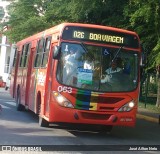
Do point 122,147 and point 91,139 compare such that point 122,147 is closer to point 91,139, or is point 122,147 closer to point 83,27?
point 91,139

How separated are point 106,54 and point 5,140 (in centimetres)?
355

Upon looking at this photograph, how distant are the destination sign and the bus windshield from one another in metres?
0.19

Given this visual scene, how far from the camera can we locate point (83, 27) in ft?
39.3

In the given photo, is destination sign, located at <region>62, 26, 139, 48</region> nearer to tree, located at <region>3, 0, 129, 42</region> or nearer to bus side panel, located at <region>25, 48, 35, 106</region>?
bus side panel, located at <region>25, 48, 35, 106</region>

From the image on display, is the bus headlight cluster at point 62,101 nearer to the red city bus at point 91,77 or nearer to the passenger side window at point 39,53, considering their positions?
the red city bus at point 91,77

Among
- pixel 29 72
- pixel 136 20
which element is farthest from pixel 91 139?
pixel 136 20

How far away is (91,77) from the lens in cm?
1167

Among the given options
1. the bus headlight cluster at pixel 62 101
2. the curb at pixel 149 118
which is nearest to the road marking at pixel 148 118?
the curb at pixel 149 118

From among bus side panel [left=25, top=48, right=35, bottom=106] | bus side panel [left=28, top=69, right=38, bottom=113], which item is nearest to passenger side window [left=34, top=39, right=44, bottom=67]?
bus side panel [left=28, top=69, right=38, bottom=113]

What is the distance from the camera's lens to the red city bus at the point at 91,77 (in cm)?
1150

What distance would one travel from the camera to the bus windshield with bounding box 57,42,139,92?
1161 centimetres

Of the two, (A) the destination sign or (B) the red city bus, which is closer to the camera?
(B) the red city bus

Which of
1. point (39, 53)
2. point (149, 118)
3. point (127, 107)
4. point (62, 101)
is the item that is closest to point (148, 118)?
point (149, 118)

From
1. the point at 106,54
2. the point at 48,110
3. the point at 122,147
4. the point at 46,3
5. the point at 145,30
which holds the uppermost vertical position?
the point at 46,3
